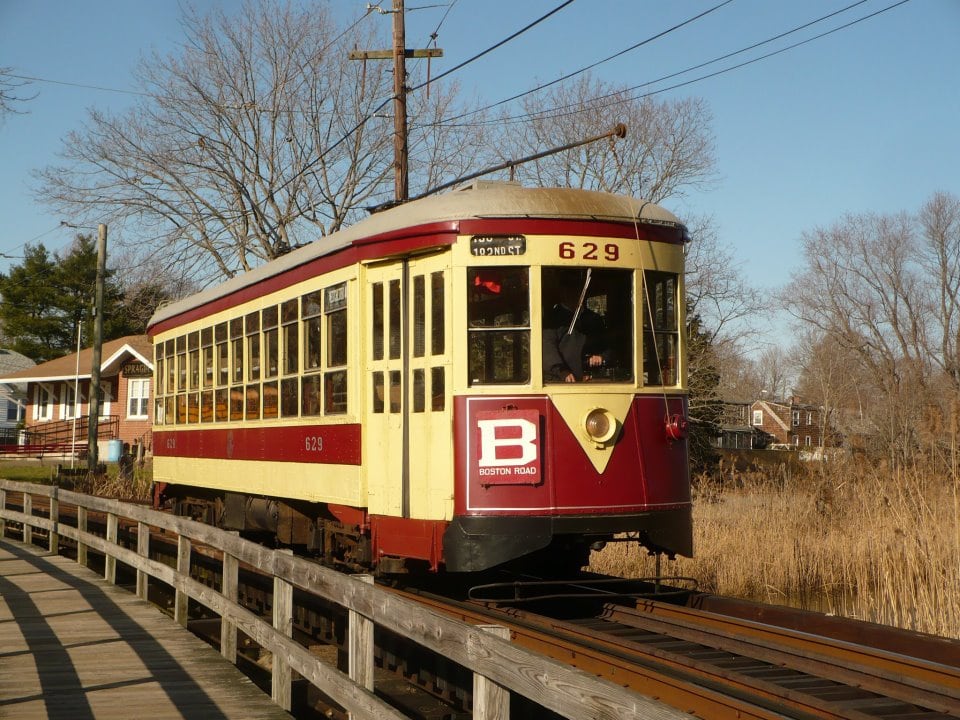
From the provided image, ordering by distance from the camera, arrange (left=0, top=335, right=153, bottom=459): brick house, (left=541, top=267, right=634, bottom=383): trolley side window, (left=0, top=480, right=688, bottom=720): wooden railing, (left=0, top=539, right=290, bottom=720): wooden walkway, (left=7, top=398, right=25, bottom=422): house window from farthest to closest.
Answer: (left=7, top=398, right=25, bottom=422): house window, (left=0, top=335, right=153, bottom=459): brick house, (left=541, top=267, right=634, bottom=383): trolley side window, (left=0, top=539, right=290, bottom=720): wooden walkway, (left=0, top=480, right=688, bottom=720): wooden railing

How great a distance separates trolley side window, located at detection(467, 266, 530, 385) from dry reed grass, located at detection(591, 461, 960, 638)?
373 centimetres

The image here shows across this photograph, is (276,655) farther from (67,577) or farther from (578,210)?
(67,577)

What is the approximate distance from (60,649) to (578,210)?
4836mm

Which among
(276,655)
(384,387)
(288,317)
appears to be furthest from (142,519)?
(276,655)

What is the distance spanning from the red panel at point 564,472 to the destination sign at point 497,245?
1.06 m

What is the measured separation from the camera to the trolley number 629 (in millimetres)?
8570

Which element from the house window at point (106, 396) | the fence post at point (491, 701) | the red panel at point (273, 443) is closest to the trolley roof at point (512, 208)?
the red panel at point (273, 443)

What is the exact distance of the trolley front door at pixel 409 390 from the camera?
855cm

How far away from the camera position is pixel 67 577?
12516mm

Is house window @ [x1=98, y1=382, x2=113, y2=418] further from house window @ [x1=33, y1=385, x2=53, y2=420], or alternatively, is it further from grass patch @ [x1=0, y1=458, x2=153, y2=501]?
grass patch @ [x1=0, y1=458, x2=153, y2=501]

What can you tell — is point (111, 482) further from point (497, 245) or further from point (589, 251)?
point (589, 251)

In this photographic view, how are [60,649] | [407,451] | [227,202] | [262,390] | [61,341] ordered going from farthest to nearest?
[61,341] < [227,202] < [262,390] < [407,451] < [60,649]

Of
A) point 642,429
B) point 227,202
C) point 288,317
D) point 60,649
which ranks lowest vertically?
point 60,649

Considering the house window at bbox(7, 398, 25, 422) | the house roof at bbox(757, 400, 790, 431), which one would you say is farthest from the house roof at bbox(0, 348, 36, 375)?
the house roof at bbox(757, 400, 790, 431)
